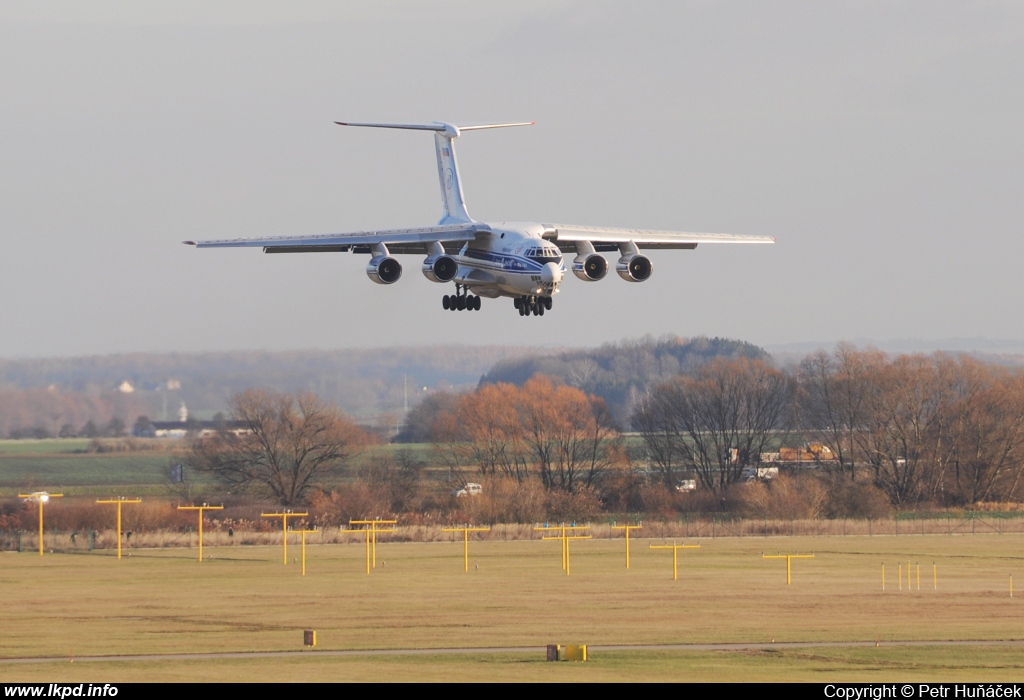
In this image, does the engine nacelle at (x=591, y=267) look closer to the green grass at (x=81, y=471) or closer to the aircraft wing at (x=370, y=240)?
the aircraft wing at (x=370, y=240)

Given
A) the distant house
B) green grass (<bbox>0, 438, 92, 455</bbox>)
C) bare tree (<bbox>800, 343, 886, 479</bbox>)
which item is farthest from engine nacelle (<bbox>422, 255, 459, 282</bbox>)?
bare tree (<bbox>800, 343, 886, 479</bbox>)

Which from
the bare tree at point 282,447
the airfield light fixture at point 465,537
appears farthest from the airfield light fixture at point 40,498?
the airfield light fixture at point 465,537

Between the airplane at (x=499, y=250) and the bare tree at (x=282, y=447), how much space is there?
1712 cm

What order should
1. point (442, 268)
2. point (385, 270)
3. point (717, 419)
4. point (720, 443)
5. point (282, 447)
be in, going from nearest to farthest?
point (442, 268), point (385, 270), point (282, 447), point (720, 443), point (717, 419)

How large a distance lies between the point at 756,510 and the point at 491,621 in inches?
1533

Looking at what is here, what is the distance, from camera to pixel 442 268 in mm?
45594

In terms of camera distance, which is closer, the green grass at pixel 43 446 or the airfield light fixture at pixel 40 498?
the green grass at pixel 43 446

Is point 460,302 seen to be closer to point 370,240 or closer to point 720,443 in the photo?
point 370,240

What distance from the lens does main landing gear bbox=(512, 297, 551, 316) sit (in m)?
45.1

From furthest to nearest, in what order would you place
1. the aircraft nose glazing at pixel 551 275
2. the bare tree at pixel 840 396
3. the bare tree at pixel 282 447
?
1. the bare tree at pixel 840 396
2. the bare tree at pixel 282 447
3. the aircraft nose glazing at pixel 551 275

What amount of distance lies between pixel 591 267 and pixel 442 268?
4711 millimetres

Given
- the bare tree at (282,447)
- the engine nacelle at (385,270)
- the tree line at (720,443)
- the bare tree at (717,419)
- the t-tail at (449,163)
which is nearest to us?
the engine nacelle at (385,270)

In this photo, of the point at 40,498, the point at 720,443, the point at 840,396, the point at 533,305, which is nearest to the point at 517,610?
the point at 533,305

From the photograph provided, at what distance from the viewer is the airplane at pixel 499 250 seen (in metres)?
43.5
